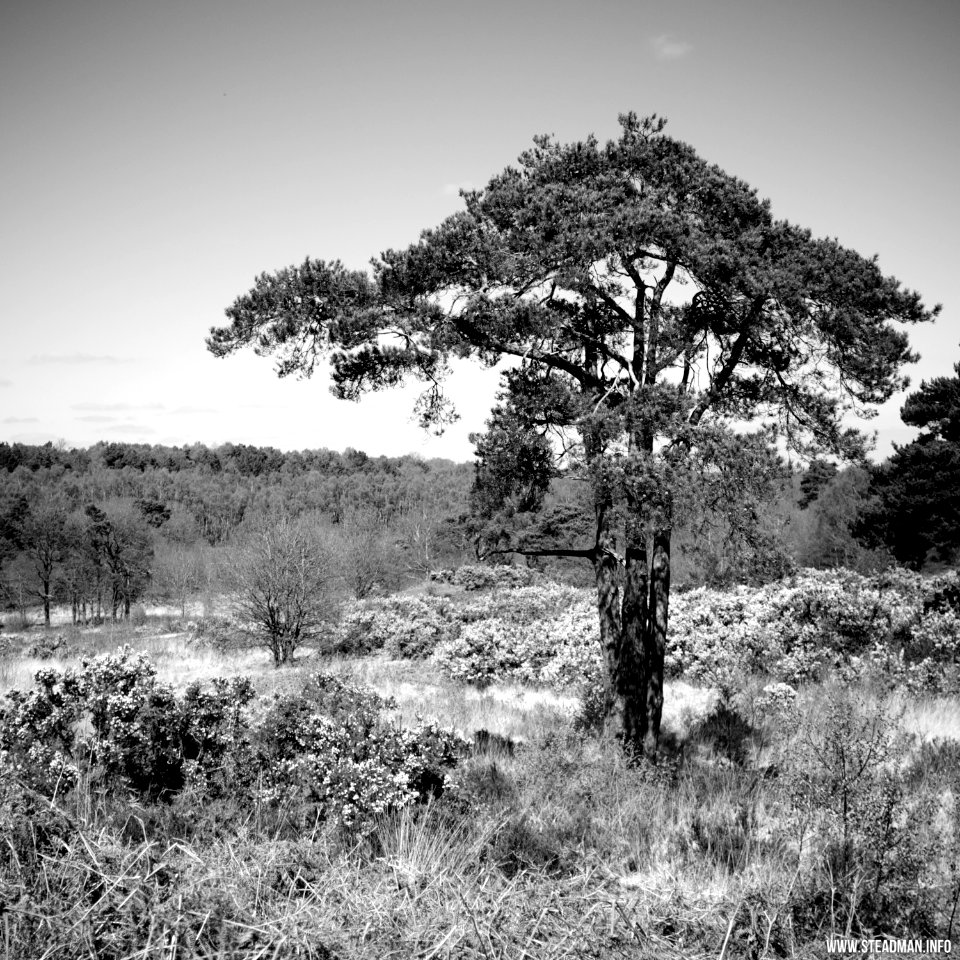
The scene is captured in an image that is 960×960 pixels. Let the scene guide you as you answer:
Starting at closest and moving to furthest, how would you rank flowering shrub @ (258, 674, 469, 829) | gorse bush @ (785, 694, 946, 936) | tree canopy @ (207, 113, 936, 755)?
1. gorse bush @ (785, 694, 946, 936)
2. flowering shrub @ (258, 674, 469, 829)
3. tree canopy @ (207, 113, 936, 755)

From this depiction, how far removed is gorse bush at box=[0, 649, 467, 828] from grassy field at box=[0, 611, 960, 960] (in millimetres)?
218

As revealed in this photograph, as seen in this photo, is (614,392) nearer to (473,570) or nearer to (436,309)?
(436,309)

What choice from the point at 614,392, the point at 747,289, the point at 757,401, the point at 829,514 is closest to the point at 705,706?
the point at 757,401

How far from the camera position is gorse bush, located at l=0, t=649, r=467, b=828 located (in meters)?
4.75

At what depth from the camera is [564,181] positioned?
8414 mm

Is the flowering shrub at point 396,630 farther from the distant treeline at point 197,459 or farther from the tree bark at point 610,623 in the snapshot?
the distant treeline at point 197,459

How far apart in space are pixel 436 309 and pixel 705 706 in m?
8.69

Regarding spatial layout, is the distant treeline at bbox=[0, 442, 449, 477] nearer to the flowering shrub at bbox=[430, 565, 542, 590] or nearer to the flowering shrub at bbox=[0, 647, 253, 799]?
the flowering shrub at bbox=[430, 565, 542, 590]

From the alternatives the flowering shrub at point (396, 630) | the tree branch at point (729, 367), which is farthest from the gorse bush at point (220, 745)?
the flowering shrub at point (396, 630)

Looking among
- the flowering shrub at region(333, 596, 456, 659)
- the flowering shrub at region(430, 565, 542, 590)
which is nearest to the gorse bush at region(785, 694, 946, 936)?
the flowering shrub at region(333, 596, 456, 659)

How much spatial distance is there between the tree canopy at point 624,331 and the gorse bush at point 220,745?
11.2 feet

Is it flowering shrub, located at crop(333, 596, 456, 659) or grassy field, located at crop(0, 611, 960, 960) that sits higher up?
grassy field, located at crop(0, 611, 960, 960)

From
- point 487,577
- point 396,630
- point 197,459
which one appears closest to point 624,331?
point 396,630

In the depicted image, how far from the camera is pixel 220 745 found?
17.6ft
